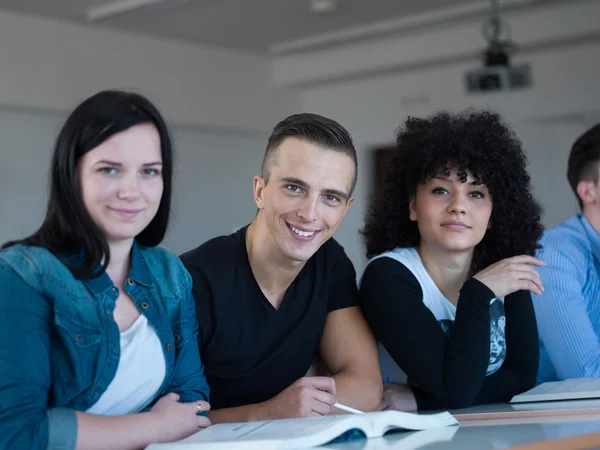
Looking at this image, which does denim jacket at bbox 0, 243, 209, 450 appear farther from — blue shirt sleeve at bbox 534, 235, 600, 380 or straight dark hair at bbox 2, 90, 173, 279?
blue shirt sleeve at bbox 534, 235, 600, 380

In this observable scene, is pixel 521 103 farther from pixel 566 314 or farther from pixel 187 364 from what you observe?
pixel 187 364

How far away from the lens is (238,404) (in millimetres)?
1888

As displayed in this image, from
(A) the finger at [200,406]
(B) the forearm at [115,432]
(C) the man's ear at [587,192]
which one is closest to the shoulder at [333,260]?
(A) the finger at [200,406]

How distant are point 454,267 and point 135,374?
983mm

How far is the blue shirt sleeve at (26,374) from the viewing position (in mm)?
1250

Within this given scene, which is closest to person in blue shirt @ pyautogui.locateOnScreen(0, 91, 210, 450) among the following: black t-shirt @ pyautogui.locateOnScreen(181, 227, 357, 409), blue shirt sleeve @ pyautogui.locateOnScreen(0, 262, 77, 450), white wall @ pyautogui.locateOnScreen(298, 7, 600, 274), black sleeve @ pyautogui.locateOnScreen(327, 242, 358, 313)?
blue shirt sleeve @ pyautogui.locateOnScreen(0, 262, 77, 450)

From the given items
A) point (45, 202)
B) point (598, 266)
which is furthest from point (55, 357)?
point (598, 266)

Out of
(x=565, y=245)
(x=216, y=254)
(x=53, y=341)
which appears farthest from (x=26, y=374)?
(x=565, y=245)

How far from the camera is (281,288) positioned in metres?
1.91

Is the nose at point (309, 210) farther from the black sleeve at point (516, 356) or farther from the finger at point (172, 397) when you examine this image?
the black sleeve at point (516, 356)

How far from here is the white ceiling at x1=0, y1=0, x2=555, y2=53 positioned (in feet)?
21.3

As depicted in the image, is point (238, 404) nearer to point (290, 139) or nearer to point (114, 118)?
point (290, 139)

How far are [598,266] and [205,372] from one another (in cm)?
126

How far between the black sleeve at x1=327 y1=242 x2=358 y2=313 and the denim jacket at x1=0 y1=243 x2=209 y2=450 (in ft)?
→ 1.96
